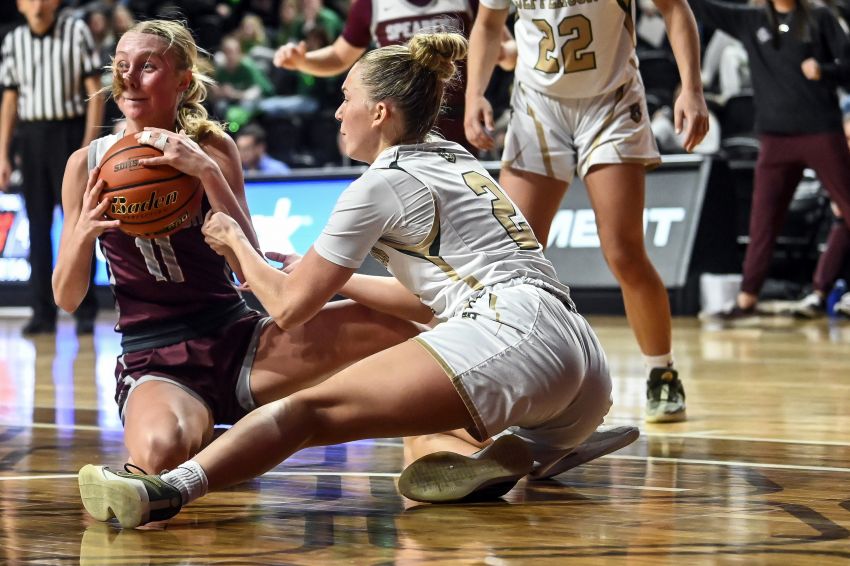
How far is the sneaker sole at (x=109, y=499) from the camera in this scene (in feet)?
9.12

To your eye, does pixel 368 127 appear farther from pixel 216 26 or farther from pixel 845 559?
pixel 216 26

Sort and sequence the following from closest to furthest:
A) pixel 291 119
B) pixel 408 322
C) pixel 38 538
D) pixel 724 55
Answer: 1. pixel 38 538
2. pixel 408 322
3. pixel 724 55
4. pixel 291 119

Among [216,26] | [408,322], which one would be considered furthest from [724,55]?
[408,322]

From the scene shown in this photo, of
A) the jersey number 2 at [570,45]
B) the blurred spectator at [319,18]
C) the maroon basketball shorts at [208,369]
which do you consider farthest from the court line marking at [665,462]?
the blurred spectator at [319,18]

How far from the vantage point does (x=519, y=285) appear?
3074 mm

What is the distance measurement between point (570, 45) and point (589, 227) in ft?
14.3

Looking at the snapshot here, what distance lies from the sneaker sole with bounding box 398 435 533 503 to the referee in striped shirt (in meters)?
5.36

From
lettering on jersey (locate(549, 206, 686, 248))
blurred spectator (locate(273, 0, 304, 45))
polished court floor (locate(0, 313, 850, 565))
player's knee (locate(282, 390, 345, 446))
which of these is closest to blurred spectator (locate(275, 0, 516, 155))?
polished court floor (locate(0, 313, 850, 565))

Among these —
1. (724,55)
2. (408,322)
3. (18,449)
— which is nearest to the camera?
(408,322)

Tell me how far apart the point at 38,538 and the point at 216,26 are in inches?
431

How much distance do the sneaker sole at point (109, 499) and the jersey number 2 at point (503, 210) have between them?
1028 millimetres

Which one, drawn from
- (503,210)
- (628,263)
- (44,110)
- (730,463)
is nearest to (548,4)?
(628,263)

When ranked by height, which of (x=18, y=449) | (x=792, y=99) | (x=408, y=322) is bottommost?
(x=18, y=449)

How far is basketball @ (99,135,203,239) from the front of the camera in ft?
10.7
